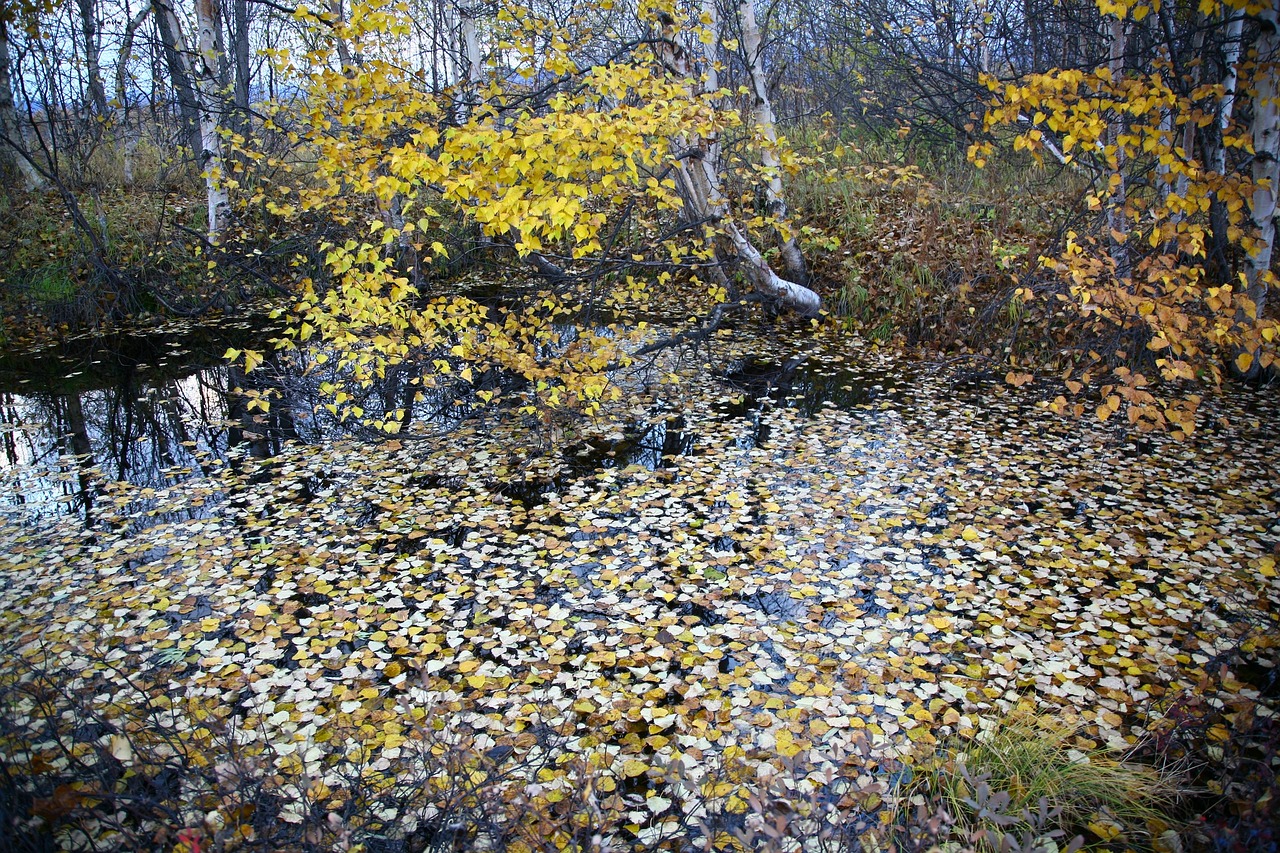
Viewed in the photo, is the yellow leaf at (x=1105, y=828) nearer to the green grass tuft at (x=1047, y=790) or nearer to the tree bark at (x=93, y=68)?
the green grass tuft at (x=1047, y=790)

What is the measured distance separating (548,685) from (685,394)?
182 inches

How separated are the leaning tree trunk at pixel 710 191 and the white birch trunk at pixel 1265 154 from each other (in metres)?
4.29

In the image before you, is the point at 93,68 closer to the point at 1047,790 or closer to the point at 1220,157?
the point at 1220,157

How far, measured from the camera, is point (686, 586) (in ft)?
14.1

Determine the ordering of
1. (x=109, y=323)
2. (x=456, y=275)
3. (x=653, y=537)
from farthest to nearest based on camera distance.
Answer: (x=456, y=275)
(x=109, y=323)
(x=653, y=537)

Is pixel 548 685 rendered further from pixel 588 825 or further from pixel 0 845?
pixel 0 845

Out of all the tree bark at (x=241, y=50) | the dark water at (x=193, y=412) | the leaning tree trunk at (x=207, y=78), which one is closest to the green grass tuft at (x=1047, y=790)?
the dark water at (x=193, y=412)

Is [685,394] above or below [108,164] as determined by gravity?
below

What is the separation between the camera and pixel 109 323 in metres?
10.3

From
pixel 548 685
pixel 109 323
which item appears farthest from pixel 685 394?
pixel 109 323

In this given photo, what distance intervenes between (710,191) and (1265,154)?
490cm

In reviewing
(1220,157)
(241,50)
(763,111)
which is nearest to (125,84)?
(241,50)

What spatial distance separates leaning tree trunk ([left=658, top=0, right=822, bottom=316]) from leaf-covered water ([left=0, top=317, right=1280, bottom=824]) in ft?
9.75

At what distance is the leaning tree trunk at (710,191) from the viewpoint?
7676 mm
